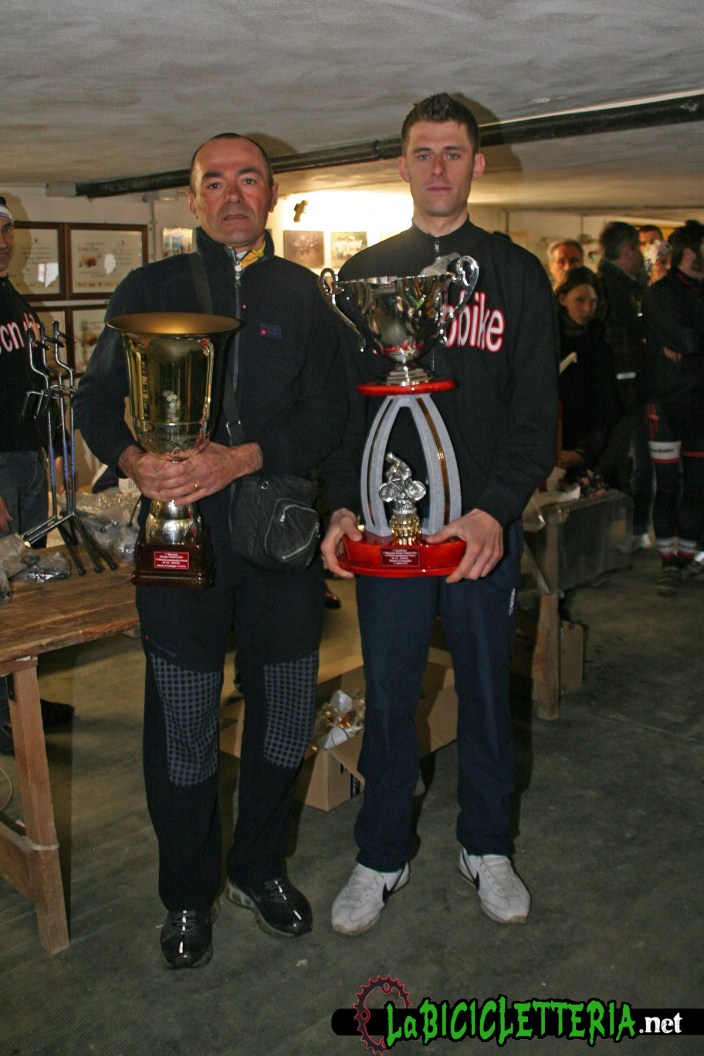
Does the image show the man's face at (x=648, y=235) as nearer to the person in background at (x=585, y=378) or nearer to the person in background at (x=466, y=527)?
the person in background at (x=585, y=378)

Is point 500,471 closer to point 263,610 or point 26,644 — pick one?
point 263,610

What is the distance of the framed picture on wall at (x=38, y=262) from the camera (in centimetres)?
574

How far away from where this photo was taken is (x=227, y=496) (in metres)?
1.96

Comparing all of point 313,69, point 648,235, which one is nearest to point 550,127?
point 313,69

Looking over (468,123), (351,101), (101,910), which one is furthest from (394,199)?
(101,910)

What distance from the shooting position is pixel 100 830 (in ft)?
8.87

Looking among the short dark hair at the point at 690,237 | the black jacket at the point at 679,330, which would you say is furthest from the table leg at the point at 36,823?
the short dark hair at the point at 690,237

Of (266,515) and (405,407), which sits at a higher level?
(405,407)

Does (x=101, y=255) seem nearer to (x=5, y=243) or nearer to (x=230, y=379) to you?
(x=5, y=243)

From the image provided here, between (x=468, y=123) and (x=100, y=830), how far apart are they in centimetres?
206

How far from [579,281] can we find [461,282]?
2.49 meters

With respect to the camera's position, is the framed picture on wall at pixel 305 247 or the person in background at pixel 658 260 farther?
the person in background at pixel 658 260

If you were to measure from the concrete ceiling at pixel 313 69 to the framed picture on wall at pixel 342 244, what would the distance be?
105 inches

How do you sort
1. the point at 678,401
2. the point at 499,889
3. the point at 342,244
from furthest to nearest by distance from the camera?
the point at 342,244, the point at 678,401, the point at 499,889
